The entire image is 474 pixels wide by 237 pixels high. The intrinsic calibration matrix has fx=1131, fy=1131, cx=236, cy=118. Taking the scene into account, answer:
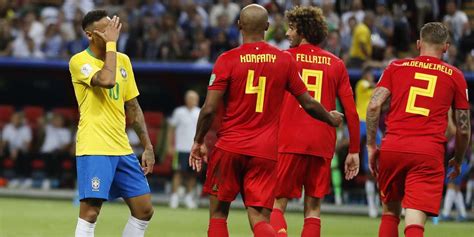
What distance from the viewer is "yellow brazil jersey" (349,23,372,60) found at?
23078 mm

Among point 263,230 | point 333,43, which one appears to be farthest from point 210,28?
point 263,230

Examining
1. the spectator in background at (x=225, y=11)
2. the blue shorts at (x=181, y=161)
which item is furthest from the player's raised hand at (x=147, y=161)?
the spectator in background at (x=225, y=11)

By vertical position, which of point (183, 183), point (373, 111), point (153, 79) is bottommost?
point (183, 183)

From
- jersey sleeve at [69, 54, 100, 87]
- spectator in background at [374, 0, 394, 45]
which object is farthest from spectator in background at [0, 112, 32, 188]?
jersey sleeve at [69, 54, 100, 87]

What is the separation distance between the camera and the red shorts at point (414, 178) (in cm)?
1010

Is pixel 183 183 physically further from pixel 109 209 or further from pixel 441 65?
pixel 441 65

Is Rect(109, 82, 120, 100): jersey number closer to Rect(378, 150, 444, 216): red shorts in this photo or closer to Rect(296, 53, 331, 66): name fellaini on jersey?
Rect(296, 53, 331, 66): name fellaini on jersey

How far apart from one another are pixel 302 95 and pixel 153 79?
15.8 meters

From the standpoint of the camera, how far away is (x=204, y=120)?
393 inches

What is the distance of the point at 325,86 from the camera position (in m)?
11.4

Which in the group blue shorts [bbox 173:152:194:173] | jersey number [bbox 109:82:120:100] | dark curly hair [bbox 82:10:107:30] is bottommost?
blue shorts [bbox 173:152:194:173]

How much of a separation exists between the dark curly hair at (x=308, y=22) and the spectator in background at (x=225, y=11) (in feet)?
44.8

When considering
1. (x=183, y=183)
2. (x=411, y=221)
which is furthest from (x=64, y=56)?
(x=411, y=221)

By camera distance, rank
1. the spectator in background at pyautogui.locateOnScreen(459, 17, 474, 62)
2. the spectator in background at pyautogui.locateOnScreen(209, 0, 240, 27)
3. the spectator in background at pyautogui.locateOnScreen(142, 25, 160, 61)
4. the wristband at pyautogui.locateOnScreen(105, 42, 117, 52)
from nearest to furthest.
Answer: the wristband at pyautogui.locateOnScreen(105, 42, 117, 52), the spectator in background at pyautogui.locateOnScreen(459, 17, 474, 62), the spectator in background at pyautogui.locateOnScreen(142, 25, 160, 61), the spectator in background at pyautogui.locateOnScreen(209, 0, 240, 27)
